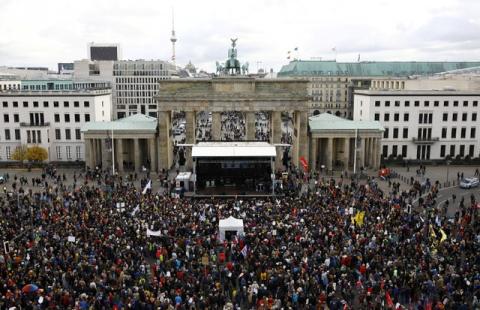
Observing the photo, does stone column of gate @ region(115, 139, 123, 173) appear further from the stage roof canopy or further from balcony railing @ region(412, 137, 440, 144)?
balcony railing @ region(412, 137, 440, 144)

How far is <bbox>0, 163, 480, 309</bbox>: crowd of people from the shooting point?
2812cm

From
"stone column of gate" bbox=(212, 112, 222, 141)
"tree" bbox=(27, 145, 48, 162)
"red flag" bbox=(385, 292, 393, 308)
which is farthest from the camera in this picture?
"tree" bbox=(27, 145, 48, 162)

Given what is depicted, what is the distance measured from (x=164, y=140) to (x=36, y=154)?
2108 centimetres

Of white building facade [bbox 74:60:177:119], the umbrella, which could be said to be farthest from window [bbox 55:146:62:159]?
white building facade [bbox 74:60:177:119]

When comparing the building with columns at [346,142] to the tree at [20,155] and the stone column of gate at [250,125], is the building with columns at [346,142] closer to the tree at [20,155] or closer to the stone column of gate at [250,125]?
the stone column of gate at [250,125]

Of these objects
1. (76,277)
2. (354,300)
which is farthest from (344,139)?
(76,277)

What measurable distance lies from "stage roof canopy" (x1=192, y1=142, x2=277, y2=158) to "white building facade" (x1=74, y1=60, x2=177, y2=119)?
94045mm

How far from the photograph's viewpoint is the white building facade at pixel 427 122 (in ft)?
278

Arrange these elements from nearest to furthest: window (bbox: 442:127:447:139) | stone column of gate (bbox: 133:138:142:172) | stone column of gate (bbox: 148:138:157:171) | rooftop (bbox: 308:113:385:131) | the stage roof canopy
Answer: the stage roof canopy → stone column of gate (bbox: 133:138:142:172) → stone column of gate (bbox: 148:138:157:171) → rooftop (bbox: 308:113:385:131) → window (bbox: 442:127:447:139)

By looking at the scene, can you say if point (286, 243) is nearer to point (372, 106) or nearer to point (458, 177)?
point (458, 177)

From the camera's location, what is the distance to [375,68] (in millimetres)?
154375

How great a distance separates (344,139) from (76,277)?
56.2 m

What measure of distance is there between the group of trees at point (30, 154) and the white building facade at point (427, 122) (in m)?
54.7

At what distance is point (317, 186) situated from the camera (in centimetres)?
6069
